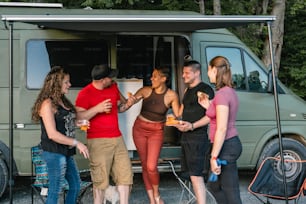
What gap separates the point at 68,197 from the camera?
4.71m

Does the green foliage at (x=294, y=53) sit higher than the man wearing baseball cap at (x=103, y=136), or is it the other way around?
Result: the green foliage at (x=294, y=53)

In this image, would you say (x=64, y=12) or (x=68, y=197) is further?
(x=64, y=12)

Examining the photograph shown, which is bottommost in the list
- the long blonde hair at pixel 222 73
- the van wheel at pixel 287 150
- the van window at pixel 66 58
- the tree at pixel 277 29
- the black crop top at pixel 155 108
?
the van wheel at pixel 287 150

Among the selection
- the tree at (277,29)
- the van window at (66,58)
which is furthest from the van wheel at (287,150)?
the tree at (277,29)

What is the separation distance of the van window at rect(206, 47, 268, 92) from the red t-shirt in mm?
2301

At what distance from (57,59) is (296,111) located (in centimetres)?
341

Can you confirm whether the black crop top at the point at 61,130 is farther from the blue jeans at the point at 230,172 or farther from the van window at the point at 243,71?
the van window at the point at 243,71

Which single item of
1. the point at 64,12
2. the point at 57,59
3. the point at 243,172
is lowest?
the point at 243,172

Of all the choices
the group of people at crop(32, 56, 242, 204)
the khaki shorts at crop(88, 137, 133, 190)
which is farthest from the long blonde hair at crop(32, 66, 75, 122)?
the khaki shorts at crop(88, 137, 133, 190)

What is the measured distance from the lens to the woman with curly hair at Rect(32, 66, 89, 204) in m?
4.29

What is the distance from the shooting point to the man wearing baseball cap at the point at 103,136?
479 centimetres

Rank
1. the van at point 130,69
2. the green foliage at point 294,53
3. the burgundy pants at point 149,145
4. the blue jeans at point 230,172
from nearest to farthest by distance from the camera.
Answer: the blue jeans at point 230,172, the burgundy pants at point 149,145, the van at point 130,69, the green foliage at point 294,53

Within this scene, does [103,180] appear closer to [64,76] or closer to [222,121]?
[64,76]

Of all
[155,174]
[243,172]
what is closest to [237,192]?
[155,174]
